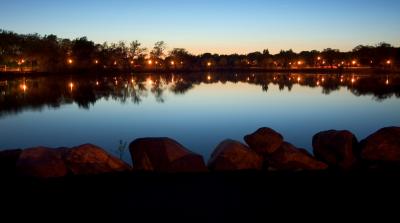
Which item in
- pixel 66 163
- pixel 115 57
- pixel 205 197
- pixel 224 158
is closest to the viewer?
pixel 205 197

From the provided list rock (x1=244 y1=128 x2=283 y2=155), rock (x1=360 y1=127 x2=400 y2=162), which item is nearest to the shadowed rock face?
rock (x1=244 y1=128 x2=283 y2=155)

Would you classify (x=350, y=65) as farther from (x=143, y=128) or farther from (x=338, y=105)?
(x=143, y=128)

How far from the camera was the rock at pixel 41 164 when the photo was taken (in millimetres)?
8891

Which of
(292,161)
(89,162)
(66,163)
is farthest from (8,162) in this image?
(292,161)

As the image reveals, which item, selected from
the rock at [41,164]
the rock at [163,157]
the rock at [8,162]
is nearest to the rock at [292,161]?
the rock at [163,157]

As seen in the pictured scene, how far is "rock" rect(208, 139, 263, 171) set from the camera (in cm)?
962

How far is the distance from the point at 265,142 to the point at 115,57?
400 feet

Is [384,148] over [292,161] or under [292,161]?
over

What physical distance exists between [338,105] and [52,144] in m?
22.1

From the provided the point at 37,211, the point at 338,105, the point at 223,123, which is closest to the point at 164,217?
the point at 37,211

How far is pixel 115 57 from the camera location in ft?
417

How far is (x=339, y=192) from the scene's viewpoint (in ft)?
25.9

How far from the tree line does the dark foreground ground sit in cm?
8014

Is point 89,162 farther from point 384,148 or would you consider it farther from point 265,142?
point 384,148
